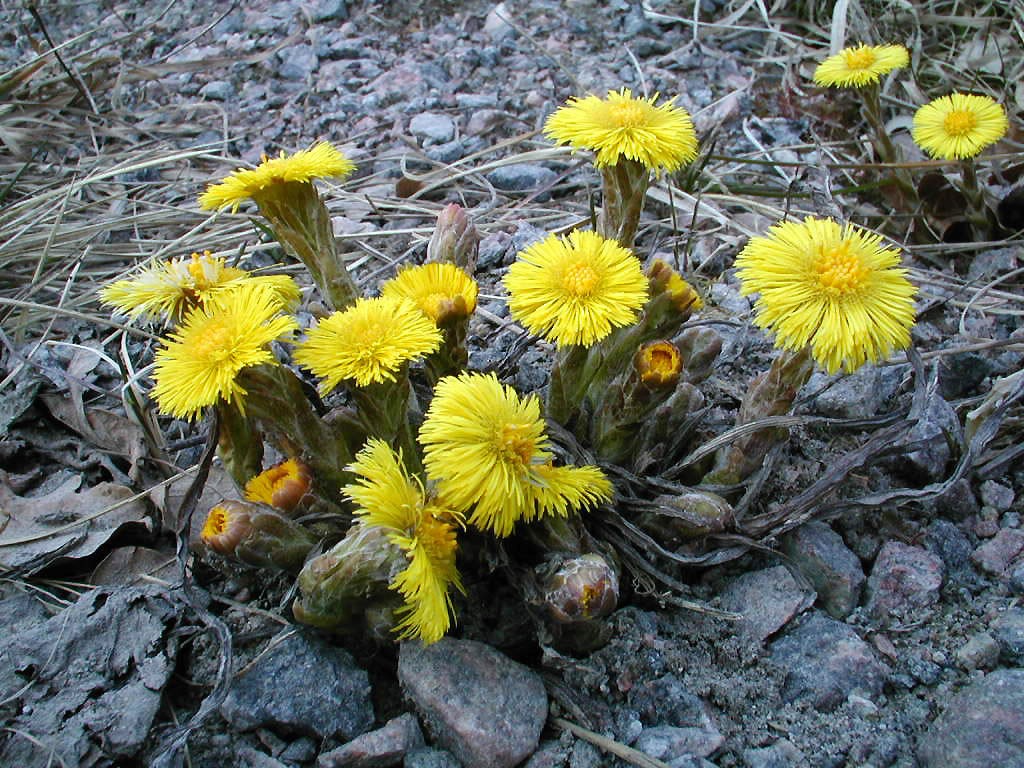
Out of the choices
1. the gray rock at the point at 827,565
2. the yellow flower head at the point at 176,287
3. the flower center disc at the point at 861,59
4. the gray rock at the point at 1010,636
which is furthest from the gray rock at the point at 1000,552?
the flower center disc at the point at 861,59

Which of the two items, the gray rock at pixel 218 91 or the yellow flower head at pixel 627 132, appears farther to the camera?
the gray rock at pixel 218 91

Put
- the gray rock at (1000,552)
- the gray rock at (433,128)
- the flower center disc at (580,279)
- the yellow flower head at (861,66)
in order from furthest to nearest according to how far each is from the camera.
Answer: the gray rock at (433,128), the yellow flower head at (861,66), the gray rock at (1000,552), the flower center disc at (580,279)

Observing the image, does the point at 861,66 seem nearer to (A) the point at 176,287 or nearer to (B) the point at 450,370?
(B) the point at 450,370

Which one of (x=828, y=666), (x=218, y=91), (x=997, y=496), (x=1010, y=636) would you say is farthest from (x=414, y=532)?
(x=218, y=91)

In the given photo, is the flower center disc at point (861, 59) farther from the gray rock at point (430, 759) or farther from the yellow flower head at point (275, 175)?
the gray rock at point (430, 759)

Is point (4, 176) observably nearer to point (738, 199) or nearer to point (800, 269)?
point (738, 199)

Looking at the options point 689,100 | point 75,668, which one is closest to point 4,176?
point 75,668

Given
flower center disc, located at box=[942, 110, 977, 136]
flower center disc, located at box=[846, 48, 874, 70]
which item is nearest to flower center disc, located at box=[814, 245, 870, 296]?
flower center disc, located at box=[942, 110, 977, 136]
